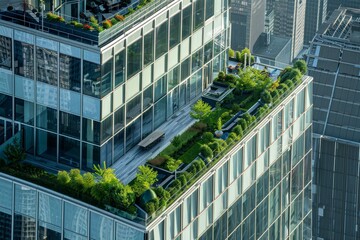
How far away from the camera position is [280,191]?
495 feet

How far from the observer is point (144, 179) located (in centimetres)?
12506

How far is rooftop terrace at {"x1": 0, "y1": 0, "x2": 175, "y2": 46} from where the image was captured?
124875 millimetres

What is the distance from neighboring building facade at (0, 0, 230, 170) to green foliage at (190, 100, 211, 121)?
12.6 feet

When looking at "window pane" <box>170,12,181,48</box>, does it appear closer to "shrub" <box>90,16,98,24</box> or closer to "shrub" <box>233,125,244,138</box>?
"shrub" <box>90,16,98,24</box>

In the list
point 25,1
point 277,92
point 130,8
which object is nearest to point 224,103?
point 277,92

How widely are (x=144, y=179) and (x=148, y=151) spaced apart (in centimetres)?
962

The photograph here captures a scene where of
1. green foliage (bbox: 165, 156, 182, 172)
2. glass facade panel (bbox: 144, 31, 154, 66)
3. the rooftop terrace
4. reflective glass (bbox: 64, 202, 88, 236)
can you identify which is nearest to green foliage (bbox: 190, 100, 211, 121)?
green foliage (bbox: 165, 156, 182, 172)

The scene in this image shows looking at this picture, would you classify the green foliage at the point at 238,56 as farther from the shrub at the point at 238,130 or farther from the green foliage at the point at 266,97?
the shrub at the point at 238,130

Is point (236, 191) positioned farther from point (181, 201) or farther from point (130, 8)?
point (130, 8)

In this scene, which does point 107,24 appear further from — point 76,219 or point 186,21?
point 76,219

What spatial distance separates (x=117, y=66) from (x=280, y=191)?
3318cm

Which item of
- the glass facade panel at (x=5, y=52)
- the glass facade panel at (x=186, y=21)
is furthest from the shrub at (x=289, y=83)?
the glass facade panel at (x=5, y=52)

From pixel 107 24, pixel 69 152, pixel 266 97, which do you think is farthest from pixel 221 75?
pixel 69 152

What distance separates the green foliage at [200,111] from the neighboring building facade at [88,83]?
12.6 feet
